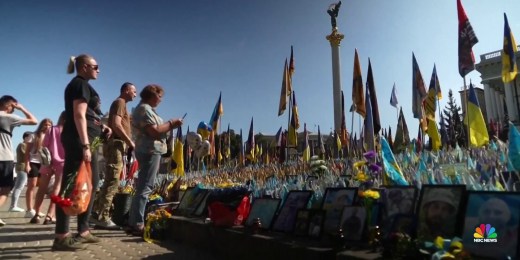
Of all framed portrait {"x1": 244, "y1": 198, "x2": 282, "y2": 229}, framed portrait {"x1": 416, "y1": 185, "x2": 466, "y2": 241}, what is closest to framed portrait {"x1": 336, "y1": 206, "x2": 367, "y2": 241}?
framed portrait {"x1": 416, "y1": 185, "x2": 466, "y2": 241}

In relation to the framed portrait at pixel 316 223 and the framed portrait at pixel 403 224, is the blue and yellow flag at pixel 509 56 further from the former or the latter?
the framed portrait at pixel 403 224

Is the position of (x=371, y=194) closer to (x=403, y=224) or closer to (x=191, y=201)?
(x=403, y=224)

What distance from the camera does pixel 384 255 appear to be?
82.4 inches

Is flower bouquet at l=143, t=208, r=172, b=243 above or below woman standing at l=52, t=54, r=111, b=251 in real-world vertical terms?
below

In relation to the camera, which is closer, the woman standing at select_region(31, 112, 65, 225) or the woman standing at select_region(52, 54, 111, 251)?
the woman standing at select_region(52, 54, 111, 251)

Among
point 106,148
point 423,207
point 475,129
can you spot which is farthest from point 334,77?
point 423,207

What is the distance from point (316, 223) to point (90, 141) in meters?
2.66

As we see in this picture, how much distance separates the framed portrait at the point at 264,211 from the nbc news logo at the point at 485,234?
187 cm

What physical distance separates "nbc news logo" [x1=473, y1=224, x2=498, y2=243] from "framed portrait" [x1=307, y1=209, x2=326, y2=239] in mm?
1183

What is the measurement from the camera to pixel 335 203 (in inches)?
122

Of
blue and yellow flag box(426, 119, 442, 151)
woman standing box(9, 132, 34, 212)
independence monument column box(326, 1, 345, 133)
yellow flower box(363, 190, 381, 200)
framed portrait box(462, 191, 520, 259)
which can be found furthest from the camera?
independence monument column box(326, 1, 345, 133)

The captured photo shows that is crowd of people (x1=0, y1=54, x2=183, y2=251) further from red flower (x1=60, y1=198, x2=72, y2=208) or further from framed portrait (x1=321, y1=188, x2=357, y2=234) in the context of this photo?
framed portrait (x1=321, y1=188, x2=357, y2=234)

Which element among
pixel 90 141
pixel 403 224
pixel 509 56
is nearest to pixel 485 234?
pixel 403 224

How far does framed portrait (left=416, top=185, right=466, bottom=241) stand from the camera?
2150 mm
